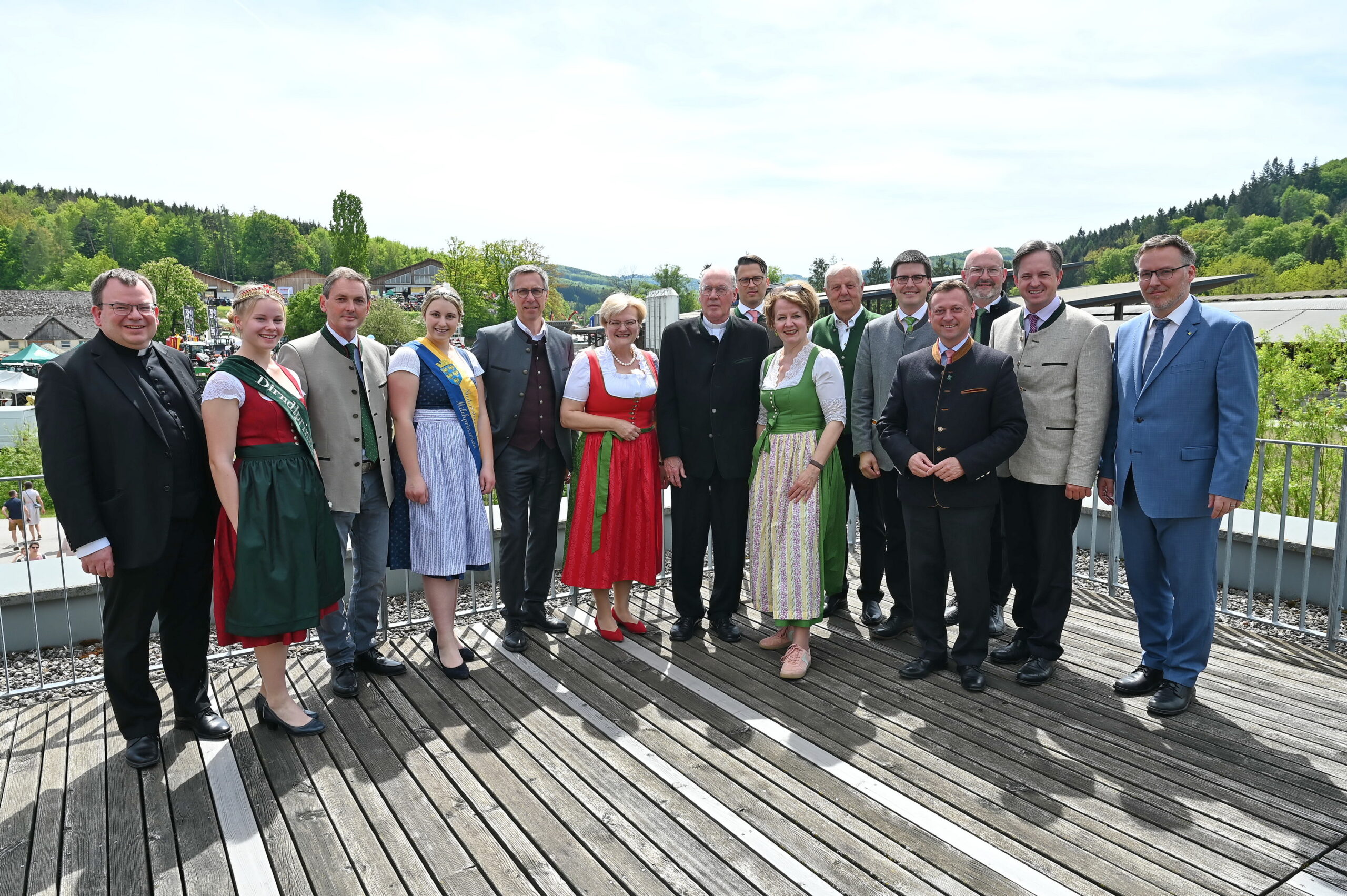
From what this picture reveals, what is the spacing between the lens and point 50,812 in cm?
266

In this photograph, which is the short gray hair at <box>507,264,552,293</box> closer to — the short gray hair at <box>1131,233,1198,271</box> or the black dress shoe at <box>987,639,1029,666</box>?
the short gray hair at <box>1131,233,1198,271</box>

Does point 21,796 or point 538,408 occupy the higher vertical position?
point 538,408

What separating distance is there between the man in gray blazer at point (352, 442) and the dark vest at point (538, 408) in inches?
26.1

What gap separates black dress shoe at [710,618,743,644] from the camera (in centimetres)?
423

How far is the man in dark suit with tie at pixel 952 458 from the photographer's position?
3359mm

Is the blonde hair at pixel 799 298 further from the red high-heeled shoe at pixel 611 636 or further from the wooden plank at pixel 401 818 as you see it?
the wooden plank at pixel 401 818

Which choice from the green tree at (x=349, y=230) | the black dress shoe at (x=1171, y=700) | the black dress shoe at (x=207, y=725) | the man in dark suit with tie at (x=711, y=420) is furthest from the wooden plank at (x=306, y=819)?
the green tree at (x=349, y=230)

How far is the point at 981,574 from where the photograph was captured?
3.52 metres

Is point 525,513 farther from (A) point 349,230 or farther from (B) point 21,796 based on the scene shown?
(A) point 349,230

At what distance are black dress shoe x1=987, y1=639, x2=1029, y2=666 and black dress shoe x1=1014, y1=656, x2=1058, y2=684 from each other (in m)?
0.15

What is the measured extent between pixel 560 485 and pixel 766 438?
1157 mm

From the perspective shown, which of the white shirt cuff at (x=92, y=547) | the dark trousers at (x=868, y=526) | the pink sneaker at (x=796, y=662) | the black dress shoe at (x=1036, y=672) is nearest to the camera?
the white shirt cuff at (x=92, y=547)

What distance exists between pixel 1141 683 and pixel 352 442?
11.7 ft

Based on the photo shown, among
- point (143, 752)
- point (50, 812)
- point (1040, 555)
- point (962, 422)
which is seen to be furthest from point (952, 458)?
point (50, 812)
